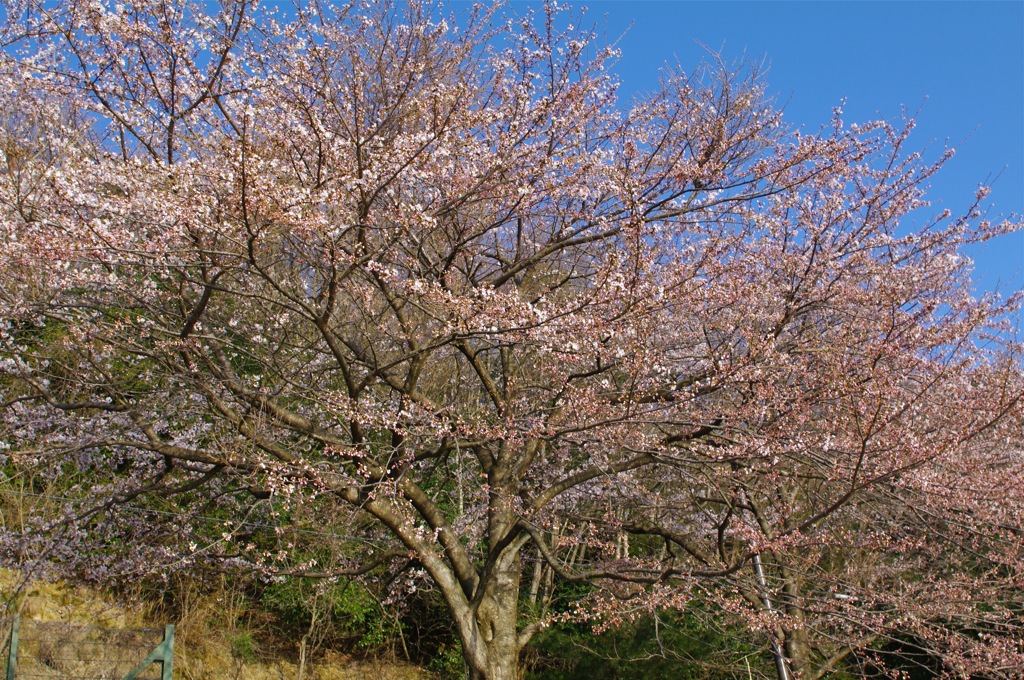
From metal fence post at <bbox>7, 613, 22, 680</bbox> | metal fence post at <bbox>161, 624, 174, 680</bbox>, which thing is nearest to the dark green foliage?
metal fence post at <bbox>161, 624, 174, 680</bbox>

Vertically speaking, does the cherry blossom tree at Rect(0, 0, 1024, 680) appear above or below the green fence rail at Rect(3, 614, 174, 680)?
above

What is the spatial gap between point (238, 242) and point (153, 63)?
1760 millimetres

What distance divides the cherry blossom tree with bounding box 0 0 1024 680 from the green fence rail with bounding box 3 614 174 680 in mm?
806

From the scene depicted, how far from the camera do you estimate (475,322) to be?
5.20 m

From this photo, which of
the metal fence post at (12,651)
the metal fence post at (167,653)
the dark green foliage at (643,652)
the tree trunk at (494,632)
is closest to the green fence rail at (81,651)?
the metal fence post at (12,651)

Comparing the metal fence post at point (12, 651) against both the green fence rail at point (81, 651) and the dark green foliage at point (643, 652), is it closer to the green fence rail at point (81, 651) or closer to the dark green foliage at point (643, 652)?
the green fence rail at point (81, 651)

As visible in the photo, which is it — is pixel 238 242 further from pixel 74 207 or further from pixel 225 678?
pixel 225 678

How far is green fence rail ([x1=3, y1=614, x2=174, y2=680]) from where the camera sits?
7156 mm

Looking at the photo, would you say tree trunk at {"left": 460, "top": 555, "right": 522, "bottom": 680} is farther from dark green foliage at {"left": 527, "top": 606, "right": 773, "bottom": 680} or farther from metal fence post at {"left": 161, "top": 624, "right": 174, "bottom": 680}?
dark green foliage at {"left": 527, "top": 606, "right": 773, "bottom": 680}

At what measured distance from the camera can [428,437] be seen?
6141 millimetres

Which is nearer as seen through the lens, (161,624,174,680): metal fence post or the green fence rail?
(161,624,174,680): metal fence post

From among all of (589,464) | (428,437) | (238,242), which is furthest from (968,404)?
(238,242)

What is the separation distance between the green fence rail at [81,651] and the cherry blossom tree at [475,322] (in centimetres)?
81

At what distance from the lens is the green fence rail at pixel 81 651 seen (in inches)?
282
